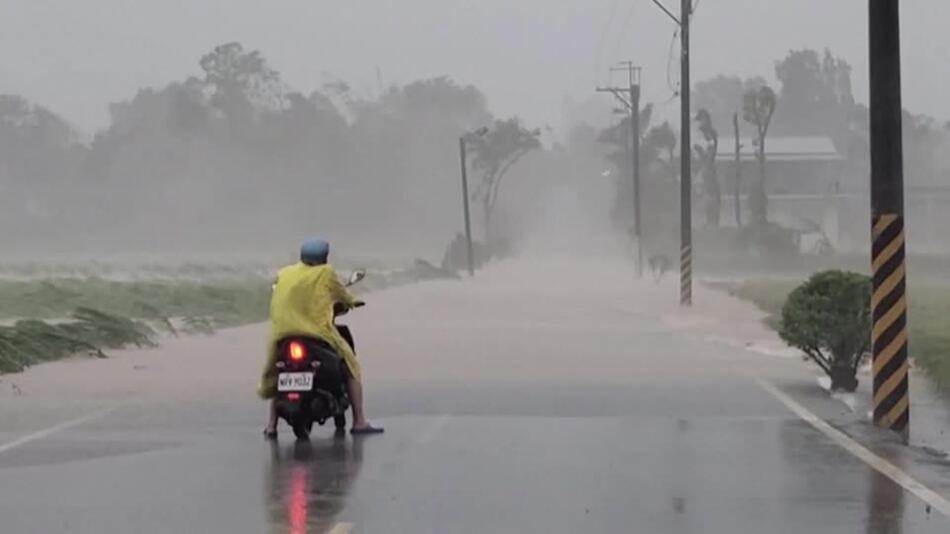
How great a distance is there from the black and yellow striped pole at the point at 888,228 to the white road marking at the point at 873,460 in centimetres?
57

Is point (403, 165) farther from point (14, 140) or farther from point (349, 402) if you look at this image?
point (349, 402)

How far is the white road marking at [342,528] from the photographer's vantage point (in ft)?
32.7

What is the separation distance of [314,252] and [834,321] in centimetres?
689

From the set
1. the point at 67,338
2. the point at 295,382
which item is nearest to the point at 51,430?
the point at 295,382

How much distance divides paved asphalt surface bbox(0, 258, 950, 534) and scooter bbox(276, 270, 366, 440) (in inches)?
13.5

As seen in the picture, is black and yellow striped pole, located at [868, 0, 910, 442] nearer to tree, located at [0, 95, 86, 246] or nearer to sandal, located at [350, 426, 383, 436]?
sandal, located at [350, 426, 383, 436]

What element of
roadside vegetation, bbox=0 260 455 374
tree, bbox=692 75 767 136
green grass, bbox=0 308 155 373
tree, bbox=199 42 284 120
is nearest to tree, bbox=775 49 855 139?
tree, bbox=692 75 767 136

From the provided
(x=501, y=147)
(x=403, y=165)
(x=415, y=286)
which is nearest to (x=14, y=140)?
(x=403, y=165)

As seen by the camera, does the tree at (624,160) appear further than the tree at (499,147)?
No

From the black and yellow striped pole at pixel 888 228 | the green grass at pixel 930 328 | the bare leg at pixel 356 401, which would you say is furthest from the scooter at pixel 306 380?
the green grass at pixel 930 328

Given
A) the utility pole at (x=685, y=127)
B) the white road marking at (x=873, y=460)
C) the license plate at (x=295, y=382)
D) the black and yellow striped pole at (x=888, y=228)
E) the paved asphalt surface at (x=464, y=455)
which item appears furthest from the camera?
the utility pole at (x=685, y=127)

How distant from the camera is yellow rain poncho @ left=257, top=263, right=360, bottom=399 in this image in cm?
1412

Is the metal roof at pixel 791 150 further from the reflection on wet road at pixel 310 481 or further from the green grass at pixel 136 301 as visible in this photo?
the reflection on wet road at pixel 310 481

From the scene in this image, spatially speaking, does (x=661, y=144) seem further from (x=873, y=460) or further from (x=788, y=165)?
(x=873, y=460)
